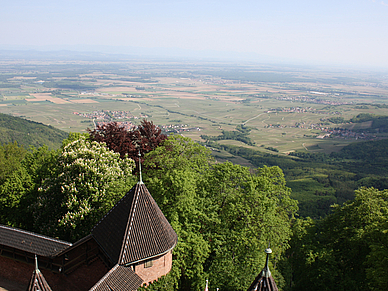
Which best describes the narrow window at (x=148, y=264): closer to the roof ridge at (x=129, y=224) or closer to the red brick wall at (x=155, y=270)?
the red brick wall at (x=155, y=270)

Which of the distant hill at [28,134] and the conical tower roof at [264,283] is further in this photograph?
the distant hill at [28,134]

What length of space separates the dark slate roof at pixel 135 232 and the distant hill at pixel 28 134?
77.0 m

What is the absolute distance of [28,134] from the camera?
307ft

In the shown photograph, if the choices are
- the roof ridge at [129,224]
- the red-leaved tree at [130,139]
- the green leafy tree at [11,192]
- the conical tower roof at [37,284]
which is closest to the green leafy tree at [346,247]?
the roof ridge at [129,224]

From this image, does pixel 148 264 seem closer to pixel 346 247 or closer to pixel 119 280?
pixel 119 280

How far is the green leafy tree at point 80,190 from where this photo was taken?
22422 mm

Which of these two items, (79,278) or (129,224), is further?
(79,278)

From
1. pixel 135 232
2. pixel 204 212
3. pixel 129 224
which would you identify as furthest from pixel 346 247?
pixel 129 224

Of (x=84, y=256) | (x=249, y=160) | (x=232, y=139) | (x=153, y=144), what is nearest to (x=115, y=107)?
(x=232, y=139)

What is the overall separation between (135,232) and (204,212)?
7096mm

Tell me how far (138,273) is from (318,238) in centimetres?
2106

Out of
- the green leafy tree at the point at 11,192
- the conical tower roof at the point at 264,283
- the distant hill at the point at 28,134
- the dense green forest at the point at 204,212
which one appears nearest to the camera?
the conical tower roof at the point at 264,283

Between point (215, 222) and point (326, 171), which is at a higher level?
point (215, 222)

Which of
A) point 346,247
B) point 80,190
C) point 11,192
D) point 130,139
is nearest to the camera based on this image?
point 80,190
